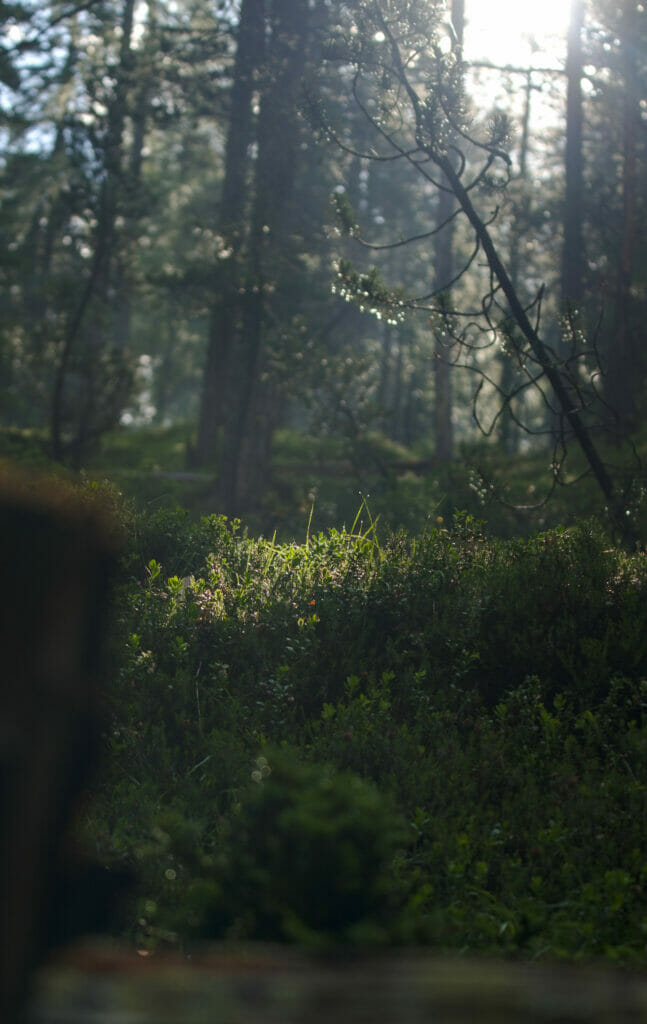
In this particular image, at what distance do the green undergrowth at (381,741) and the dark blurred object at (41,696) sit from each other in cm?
59

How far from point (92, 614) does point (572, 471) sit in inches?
539

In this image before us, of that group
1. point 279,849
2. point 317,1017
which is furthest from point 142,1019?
point 279,849

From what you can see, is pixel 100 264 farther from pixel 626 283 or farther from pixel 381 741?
pixel 381 741

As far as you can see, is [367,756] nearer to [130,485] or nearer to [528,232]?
[130,485]

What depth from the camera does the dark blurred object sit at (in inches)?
104

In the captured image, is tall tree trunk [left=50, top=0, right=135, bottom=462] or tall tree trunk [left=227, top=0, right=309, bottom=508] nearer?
tall tree trunk [left=227, top=0, right=309, bottom=508]

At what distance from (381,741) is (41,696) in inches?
111

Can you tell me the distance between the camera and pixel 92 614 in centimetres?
323

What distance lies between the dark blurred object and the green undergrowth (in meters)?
0.59

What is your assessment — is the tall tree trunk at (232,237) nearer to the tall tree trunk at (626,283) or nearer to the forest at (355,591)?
the forest at (355,591)

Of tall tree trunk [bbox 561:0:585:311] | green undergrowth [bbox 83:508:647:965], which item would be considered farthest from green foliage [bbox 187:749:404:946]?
tall tree trunk [bbox 561:0:585:311]

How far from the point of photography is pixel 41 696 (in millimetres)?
2836

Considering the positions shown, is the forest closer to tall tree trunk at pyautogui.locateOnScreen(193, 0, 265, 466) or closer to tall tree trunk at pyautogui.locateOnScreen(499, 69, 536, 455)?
tall tree trunk at pyautogui.locateOnScreen(193, 0, 265, 466)

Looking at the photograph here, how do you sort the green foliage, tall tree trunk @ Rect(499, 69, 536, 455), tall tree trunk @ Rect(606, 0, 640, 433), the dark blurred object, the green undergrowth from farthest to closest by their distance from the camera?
tall tree trunk @ Rect(499, 69, 536, 455) → tall tree trunk @ Rect(606, 0, 640, 433) → the green undergrowth → the green foliage → the dark blurred object
